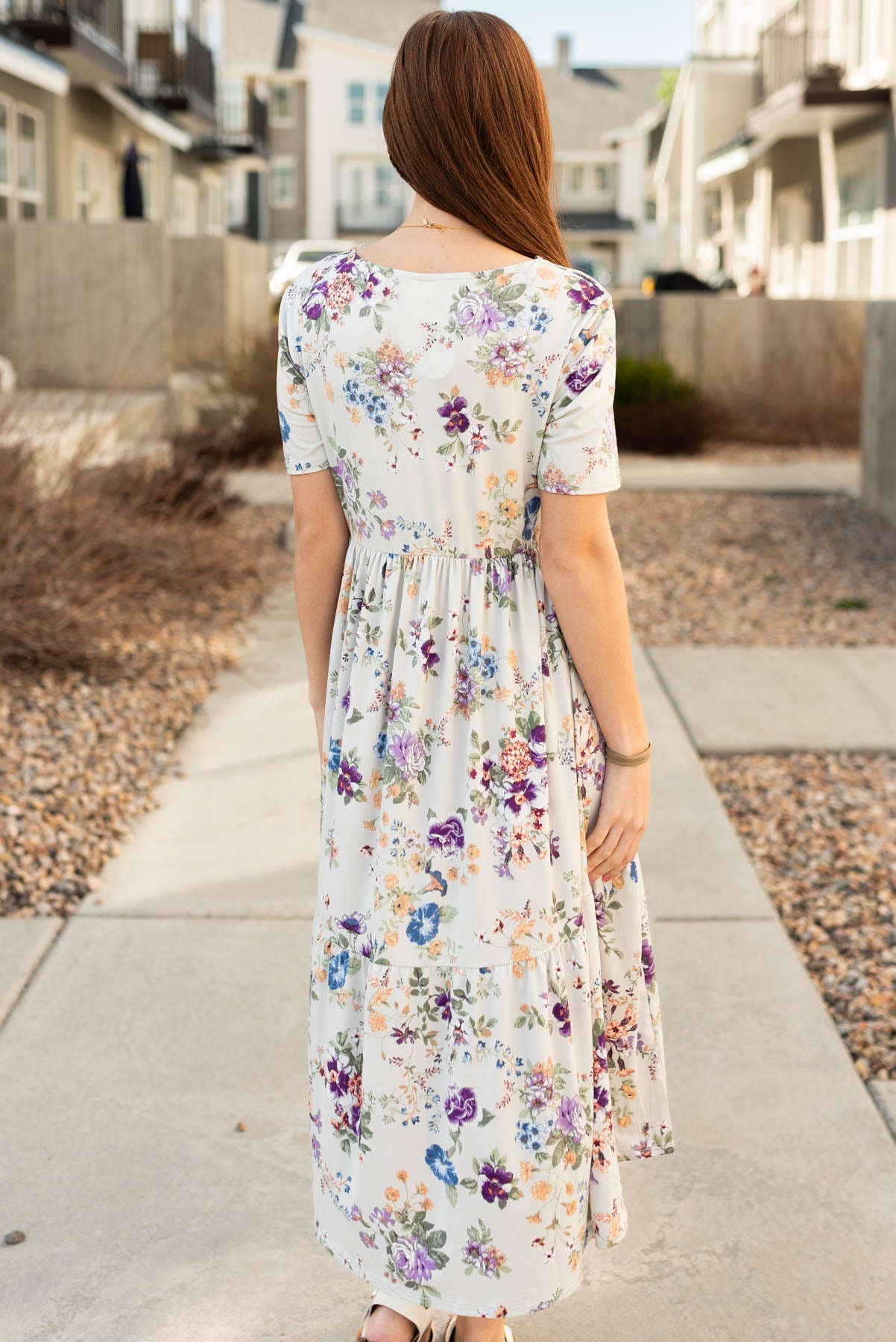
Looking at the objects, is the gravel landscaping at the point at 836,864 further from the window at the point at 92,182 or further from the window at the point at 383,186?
the window at the point at 383,186


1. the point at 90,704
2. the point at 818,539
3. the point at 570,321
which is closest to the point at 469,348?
the point at 570,321

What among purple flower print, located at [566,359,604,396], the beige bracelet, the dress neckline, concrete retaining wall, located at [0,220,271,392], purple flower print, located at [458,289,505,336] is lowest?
the beige bracelet

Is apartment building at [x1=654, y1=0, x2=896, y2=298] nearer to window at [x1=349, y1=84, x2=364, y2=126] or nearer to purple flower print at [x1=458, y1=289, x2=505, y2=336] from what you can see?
purple flower print at [x1=458, y1=289, x2=505, y2=336]

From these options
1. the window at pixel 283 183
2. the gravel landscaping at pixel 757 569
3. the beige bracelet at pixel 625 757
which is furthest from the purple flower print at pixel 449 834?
the window at pixel 283 183

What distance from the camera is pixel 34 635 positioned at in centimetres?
508

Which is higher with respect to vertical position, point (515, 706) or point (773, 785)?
point (515, 706)

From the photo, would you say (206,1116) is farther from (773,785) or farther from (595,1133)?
(773,785)

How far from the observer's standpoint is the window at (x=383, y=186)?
156 feet

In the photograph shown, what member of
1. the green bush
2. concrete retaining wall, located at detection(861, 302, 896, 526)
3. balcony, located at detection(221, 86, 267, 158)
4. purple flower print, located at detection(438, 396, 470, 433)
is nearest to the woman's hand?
purple flower print, located at detection(438, 396, 470, 433)

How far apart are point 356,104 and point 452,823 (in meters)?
48.5

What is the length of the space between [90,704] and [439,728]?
337 centimetres

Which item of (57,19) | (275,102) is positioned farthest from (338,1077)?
(275,102)

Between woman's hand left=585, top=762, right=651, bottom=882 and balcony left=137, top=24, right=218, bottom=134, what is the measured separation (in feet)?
68.8

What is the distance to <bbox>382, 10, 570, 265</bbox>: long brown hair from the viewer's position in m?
1.67
